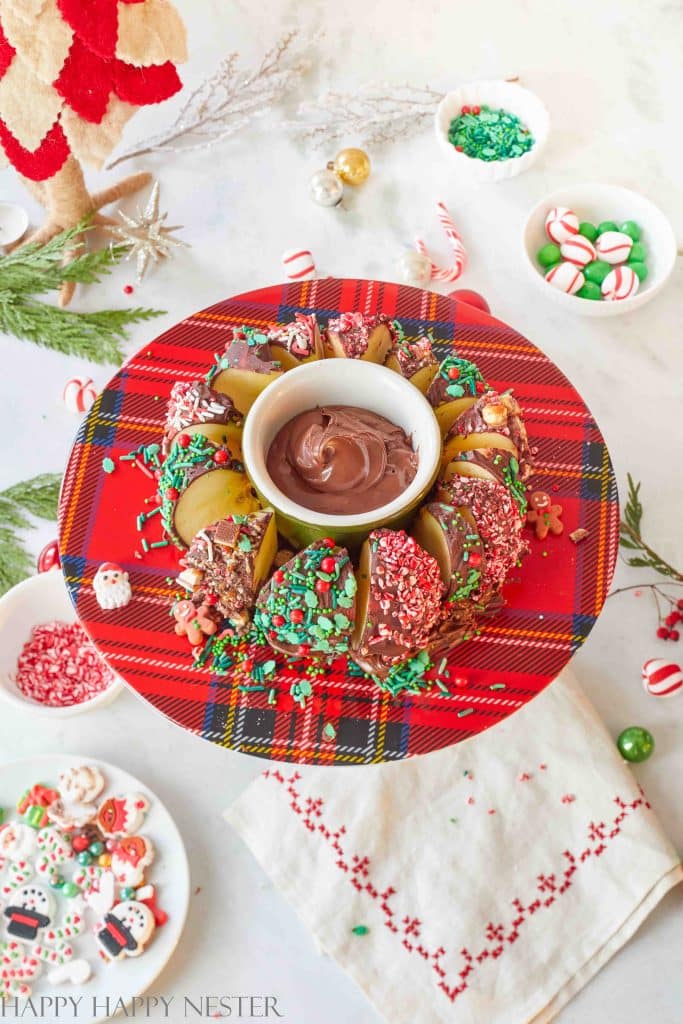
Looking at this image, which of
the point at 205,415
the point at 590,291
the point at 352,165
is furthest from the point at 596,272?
the point at 205,415

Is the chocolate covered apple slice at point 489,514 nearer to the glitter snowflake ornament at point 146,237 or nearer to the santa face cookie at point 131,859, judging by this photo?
the santa face cookie at point 131,859

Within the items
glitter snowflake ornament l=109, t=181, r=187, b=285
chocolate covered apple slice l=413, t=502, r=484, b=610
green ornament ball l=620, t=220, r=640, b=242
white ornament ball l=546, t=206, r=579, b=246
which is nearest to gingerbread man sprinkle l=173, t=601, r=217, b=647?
chocolate covered apple slice l=413, t=502, r=484, b=610

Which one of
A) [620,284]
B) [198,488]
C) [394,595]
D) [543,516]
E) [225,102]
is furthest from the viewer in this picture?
[225,102]

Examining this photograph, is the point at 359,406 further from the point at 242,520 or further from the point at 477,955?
the point at 477,955

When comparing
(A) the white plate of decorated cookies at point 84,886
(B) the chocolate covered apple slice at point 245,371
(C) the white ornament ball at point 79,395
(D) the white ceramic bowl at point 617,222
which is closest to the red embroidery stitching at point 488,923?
(A) the white plate of decorated cookies at point 84,886

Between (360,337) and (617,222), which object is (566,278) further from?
(360,337)

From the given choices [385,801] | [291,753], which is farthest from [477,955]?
[291,753]

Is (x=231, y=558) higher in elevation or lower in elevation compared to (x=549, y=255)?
lower
